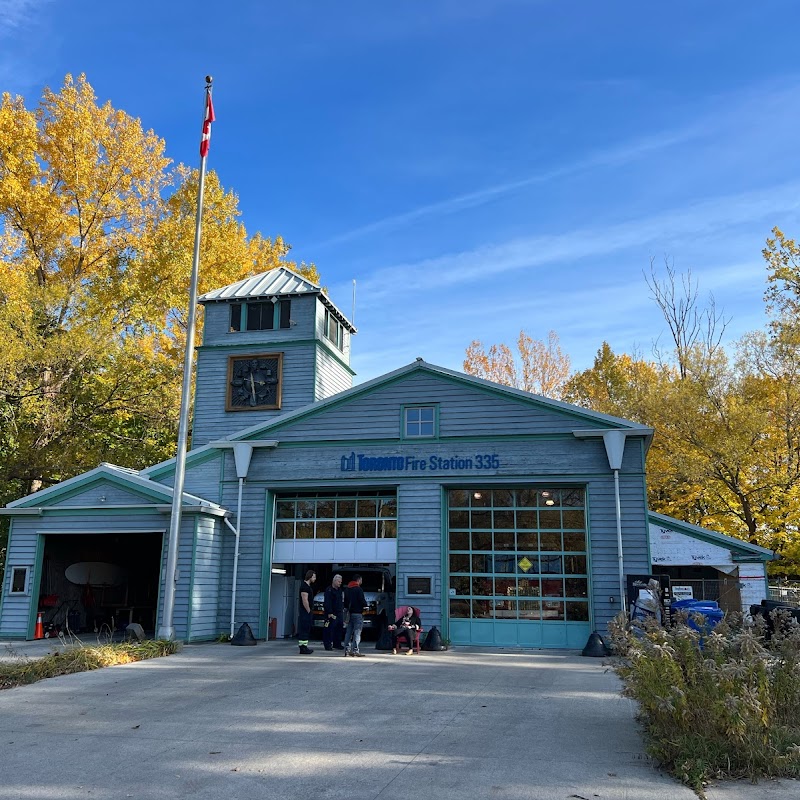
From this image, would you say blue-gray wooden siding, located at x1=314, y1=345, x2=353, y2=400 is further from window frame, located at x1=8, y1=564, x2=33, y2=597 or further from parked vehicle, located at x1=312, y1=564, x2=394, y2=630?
window frame, located at x1=8, y1=564, x2=33, y2=597

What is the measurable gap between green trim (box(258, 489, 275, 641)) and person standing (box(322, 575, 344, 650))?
233cm

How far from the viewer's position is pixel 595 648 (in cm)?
1487

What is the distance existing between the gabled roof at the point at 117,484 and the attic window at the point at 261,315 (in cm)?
672

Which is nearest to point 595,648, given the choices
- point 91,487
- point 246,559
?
point 246,559

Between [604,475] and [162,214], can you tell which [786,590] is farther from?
[162,214]

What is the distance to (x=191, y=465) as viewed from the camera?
1886cm

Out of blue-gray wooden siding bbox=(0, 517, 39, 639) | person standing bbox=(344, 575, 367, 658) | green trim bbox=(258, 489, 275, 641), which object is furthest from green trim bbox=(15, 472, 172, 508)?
person standing bbox=(344, 575, 367, 658)

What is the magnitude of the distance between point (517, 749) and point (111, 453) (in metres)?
23.8

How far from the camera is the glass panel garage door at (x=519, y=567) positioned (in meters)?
16.3

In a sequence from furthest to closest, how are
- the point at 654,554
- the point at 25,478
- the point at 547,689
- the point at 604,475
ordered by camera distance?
1. the point at 25,478
2. the point at 654,554
3. the point at 604,475
4. the point at 547,689

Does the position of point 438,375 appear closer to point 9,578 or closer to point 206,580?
point 206,580

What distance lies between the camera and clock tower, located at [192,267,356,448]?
870 inches

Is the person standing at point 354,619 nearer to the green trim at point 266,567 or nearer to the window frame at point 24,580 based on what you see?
the green trim at point 266,567

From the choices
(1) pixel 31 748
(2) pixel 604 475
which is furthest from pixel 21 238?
(1) pixel 31 748
